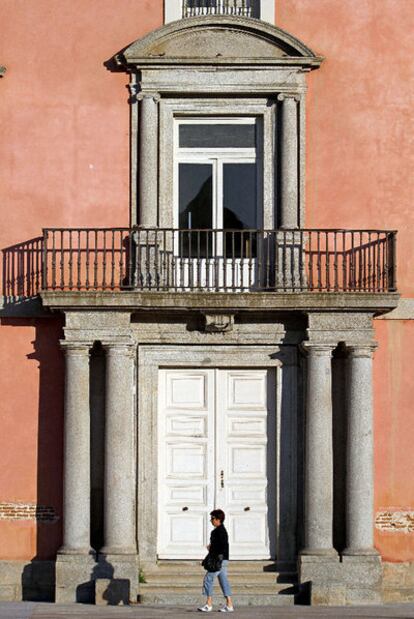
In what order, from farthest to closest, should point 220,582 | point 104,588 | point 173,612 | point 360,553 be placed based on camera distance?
point 360,553 → point 104,588 → point 173,612 → point 220,582

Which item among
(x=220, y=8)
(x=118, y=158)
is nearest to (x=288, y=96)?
(x=220, y=8)

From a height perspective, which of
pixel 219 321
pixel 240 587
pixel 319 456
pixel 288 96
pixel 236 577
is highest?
pixel 288 96

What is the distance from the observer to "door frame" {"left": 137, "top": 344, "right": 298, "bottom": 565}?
2144 cm

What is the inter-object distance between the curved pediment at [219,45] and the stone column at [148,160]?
616mm

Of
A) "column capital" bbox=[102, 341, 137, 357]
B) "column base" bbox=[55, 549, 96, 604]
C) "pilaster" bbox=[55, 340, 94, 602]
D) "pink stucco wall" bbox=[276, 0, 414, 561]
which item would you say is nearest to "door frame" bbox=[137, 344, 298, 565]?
"column capital" bbox=[102, 341, 137, 357]

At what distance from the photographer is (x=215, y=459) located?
21.7 meters

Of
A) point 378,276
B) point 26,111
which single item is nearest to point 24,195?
point 26,111

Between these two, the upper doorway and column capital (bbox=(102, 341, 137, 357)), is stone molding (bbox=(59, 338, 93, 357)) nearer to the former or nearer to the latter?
column capital (bbox=(102, 341, 137, 357))

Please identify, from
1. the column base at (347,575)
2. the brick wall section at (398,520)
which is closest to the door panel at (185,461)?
the column base at (347,575)

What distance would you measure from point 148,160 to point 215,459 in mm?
4268

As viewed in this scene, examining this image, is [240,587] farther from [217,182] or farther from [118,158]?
[118,158]

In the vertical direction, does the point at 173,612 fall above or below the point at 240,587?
below

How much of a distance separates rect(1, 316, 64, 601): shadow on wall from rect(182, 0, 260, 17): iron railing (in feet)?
15.6

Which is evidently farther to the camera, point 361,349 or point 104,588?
point 361,349
